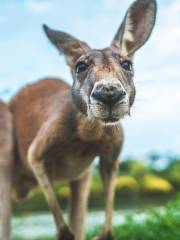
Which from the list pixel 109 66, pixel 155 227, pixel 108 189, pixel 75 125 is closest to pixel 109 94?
pixel 109 66

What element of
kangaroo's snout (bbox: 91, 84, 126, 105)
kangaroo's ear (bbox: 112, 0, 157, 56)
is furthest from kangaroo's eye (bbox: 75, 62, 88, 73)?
kangaroo's snout (bbox: 91, 84, 126, 105)

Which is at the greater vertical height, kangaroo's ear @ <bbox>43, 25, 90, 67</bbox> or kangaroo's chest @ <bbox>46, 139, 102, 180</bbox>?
kangaroo's ear @ <bbox>43, 25, 90, 67</bbox>

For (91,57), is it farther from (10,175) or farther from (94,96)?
(10,175)

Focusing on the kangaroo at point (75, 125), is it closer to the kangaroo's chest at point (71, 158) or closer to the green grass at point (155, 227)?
the kangaroo's chest at point (71, 158)

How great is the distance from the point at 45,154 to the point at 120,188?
296 inches

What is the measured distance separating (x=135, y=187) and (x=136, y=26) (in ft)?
25.0

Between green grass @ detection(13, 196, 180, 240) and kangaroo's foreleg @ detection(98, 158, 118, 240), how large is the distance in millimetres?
291

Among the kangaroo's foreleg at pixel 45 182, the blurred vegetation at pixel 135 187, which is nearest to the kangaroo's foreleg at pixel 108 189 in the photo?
the kangaroo's foreleg at pixel 45 182

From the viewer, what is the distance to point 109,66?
15.4 ft

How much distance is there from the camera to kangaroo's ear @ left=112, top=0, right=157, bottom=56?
5145 millimetres

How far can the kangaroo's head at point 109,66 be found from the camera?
439 cm

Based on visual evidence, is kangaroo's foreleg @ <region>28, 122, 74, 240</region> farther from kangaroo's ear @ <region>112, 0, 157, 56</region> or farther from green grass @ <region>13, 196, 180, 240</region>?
kangaroo's ear @ <region>112, 0, 157, 56</region>

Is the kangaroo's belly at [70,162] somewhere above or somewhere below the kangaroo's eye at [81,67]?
below

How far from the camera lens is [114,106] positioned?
4.38 meters
